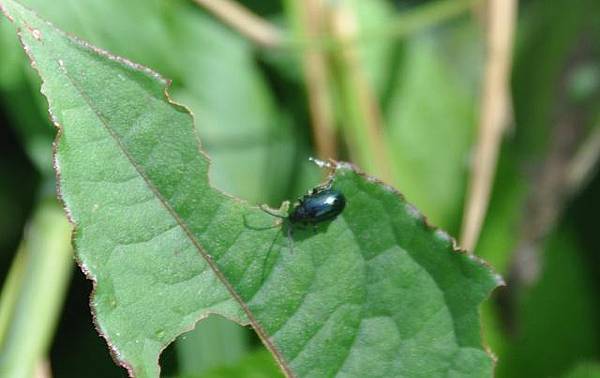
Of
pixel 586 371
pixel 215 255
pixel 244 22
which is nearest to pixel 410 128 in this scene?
pixel 244 22

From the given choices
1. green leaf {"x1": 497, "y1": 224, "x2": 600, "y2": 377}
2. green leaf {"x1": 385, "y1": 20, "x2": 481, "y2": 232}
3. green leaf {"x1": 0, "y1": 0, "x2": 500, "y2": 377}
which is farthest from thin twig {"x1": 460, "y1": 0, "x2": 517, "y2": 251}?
green leaf {"x1": 0, "y1": 0, "x2": 500, "y2": 377}

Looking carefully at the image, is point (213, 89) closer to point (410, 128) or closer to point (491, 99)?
point (410, 128)

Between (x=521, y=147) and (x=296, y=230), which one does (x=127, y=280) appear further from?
(x=521, y=147)

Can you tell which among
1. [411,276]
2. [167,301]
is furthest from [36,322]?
[411,276]

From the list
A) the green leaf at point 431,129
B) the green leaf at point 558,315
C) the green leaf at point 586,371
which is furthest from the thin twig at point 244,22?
the green leaf at point 586,371

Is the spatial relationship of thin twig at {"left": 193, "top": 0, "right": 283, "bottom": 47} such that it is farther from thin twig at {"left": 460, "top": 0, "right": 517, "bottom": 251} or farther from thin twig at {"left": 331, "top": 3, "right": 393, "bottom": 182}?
thin twig at {"left": 460, "top": 0, "right": 517, "bottom": 251}

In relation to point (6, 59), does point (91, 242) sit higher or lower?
lower
